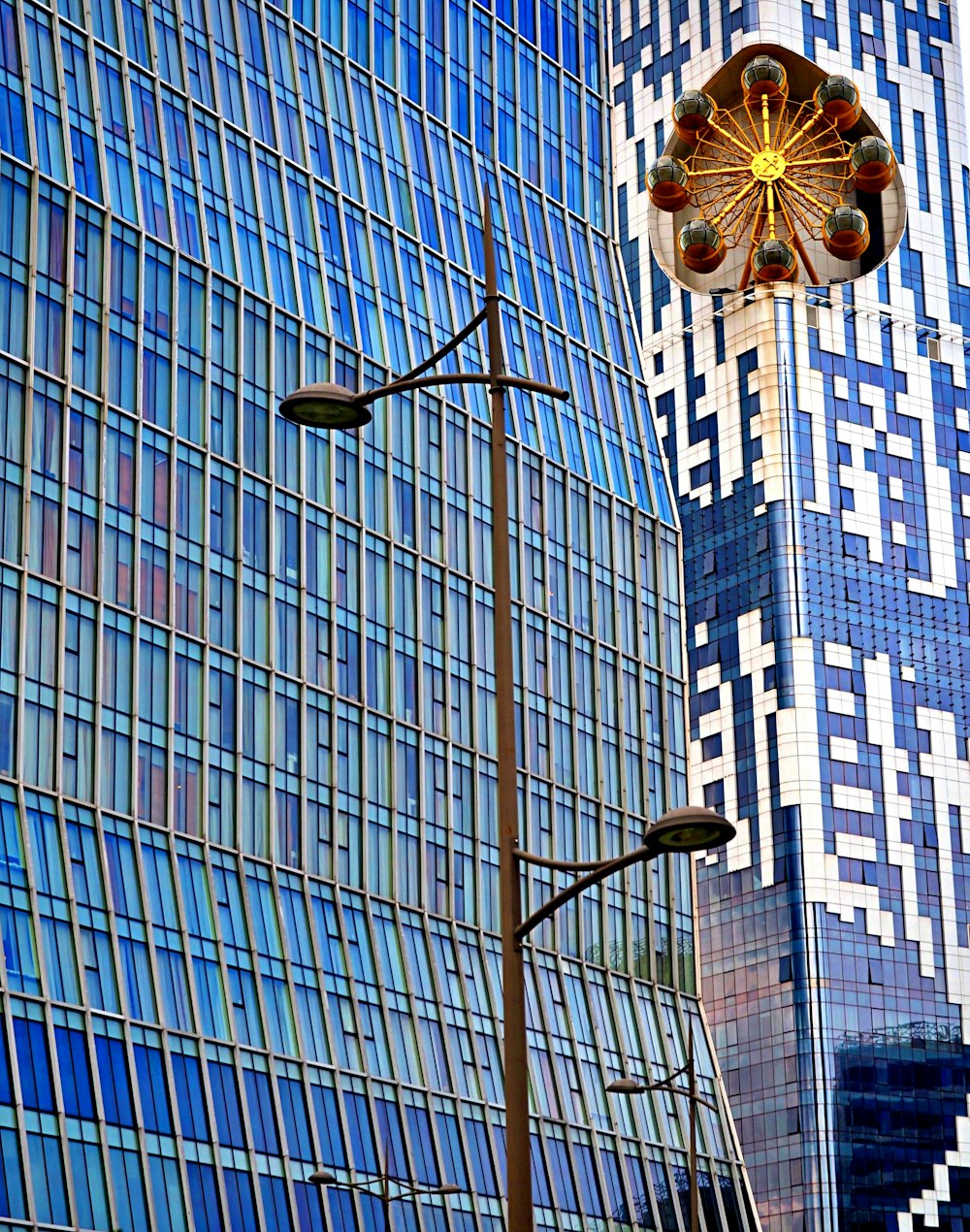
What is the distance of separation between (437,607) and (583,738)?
9855 millimetres

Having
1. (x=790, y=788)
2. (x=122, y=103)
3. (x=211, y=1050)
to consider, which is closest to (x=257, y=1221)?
(x=211, y=1050)

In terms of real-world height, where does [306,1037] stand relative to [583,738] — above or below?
below

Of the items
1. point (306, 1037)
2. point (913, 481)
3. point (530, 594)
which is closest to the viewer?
point (306, 1037)

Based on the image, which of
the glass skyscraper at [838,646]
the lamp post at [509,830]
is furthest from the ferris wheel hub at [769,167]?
the lamp post at [509,830]

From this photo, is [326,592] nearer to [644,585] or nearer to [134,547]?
[134,547]

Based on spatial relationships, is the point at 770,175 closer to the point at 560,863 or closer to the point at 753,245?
the point at 753,245

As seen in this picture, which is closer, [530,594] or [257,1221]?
[257,1221]

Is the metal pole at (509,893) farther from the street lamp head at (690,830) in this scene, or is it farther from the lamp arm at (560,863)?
the street lamp head at (690,830)

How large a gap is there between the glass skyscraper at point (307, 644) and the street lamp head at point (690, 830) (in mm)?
44038

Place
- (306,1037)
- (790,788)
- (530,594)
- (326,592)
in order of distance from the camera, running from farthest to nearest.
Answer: (790,788), (530,594), (326,592), (306,1037)

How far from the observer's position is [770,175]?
11788cm

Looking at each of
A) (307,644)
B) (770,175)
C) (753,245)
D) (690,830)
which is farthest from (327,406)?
(770,175)

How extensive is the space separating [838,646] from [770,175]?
79.6 feet

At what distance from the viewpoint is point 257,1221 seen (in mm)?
68750
